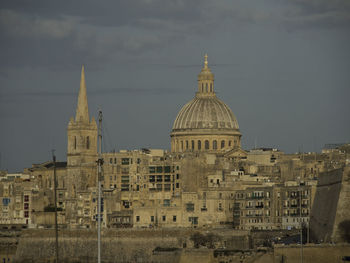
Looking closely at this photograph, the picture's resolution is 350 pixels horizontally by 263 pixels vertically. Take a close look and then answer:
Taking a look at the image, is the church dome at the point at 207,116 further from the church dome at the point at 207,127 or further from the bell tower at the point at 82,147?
the bell tower at the point at 82,147

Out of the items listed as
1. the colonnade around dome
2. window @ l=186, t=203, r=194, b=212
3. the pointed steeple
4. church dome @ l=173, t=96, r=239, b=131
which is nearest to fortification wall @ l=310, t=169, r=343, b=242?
window @ l=186, t=203, r=194, b=212

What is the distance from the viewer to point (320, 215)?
10350 cm

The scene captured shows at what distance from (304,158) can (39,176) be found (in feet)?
79.5

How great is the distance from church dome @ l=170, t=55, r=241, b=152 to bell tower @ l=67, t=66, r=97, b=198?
1128 cm

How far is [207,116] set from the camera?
14075 centimetres

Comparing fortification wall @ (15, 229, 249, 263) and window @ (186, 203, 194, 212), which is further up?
window @ (186, 203, 194, 212)

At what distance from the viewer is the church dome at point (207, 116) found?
140750mm

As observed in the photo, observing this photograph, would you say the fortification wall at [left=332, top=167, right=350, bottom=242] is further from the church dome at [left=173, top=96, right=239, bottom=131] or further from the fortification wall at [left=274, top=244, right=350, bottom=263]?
the church dome at [left=173, top=96, right=239, bottom=131]

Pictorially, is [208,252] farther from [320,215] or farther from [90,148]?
[90,148]

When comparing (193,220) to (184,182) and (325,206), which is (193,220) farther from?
(325,206)

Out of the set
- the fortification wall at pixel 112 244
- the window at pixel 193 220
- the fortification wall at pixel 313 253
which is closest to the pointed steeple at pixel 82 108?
the fortification wall at pixel 112 244

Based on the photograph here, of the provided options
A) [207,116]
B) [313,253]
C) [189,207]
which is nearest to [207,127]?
[207,116]

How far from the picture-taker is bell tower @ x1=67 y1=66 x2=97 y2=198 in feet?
429

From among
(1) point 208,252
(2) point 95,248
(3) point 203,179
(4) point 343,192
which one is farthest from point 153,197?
(4) point 343,192
